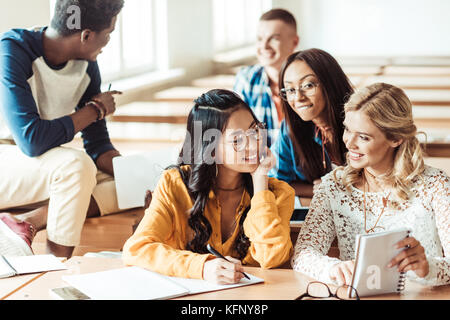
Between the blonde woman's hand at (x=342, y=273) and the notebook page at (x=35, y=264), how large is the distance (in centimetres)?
66

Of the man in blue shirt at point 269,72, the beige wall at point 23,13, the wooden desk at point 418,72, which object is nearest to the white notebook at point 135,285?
the man in blue shirt at point 269,72

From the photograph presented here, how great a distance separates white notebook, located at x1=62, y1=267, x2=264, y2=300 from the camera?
1430mm

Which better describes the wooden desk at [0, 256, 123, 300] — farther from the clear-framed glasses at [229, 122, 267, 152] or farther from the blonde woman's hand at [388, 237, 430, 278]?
the blonde woman's hand at [388, 237, 430, 278]

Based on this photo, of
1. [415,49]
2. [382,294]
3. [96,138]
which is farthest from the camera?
[415,49]

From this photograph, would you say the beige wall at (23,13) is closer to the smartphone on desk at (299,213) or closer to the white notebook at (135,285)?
the smartphone on desk at (299,213)

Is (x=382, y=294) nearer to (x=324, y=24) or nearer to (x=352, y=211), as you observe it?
(x=352, y=211)

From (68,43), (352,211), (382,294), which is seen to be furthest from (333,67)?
(382,294)

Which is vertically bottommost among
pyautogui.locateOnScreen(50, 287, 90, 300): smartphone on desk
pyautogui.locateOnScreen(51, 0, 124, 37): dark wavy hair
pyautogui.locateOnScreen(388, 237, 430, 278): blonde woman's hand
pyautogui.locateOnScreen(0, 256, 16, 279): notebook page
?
pyautogui.locateOnScreen(0, 256, 16, 279): notebook page

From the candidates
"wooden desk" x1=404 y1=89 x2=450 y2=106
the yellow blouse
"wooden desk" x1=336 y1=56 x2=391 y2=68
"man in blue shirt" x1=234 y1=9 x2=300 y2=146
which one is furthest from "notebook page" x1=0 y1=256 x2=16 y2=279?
"wooden desk" x1=336 y1=56 x2=391 y2=68

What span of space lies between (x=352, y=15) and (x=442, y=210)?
29.5 feet

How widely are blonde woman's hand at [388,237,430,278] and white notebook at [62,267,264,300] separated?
32 centimetres

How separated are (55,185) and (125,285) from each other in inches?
44.3

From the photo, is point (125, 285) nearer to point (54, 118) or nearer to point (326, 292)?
point (326, 292)

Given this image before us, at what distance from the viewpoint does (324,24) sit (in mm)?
10492
